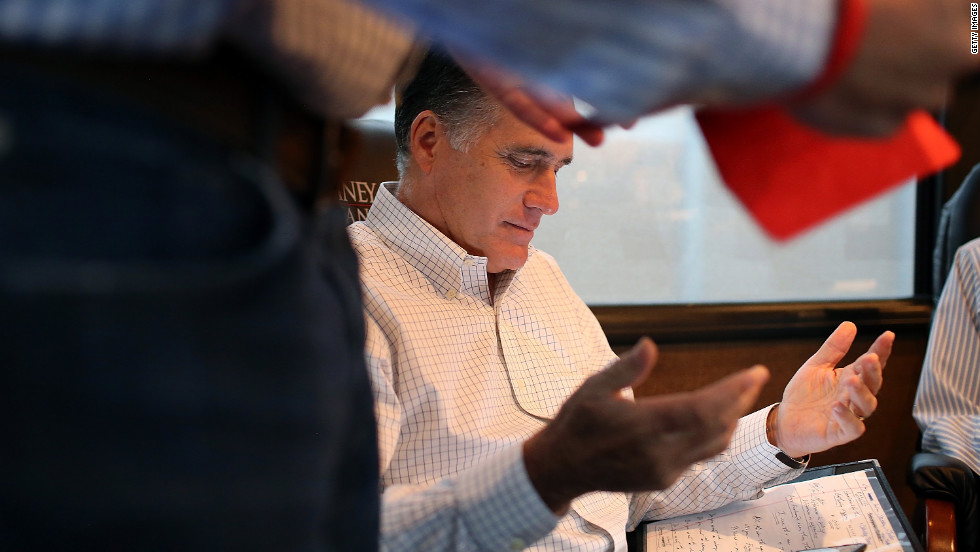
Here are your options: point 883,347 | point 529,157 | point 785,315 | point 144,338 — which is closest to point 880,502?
point 883,347

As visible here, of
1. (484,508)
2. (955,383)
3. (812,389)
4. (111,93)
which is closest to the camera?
(111,93)

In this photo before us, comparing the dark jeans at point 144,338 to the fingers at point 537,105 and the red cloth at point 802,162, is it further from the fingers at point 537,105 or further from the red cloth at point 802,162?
the red cloth at point 802,162

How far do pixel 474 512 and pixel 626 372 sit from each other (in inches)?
10.3

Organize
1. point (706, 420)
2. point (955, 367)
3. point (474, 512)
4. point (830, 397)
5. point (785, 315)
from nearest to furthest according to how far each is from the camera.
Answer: point (706, 420)
point (474, 512)
point (830, 397)
point (955, 367)
point (785, 315)

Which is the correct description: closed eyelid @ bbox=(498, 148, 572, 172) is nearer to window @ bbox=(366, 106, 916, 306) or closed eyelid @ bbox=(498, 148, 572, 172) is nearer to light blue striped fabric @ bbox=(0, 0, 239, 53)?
window @ bbox=(366, 106, 916, 306)

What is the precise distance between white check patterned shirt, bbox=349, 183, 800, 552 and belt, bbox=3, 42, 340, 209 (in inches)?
22.9

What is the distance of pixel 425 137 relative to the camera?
141cm

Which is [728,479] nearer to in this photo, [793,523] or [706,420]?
[793,523]

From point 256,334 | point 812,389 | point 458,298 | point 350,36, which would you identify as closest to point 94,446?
point 256,334

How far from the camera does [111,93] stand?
1.29 ft

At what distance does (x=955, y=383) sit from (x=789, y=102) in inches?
76.4

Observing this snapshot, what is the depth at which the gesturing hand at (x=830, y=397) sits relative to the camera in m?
1.17

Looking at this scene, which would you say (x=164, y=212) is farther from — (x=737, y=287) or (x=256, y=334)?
(x=737, y=287)

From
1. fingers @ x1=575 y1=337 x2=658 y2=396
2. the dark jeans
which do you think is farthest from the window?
the dark jeans
